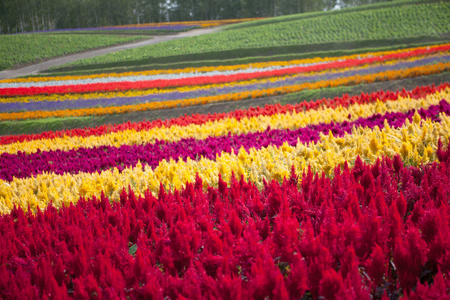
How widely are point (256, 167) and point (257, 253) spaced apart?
2275 millimetres

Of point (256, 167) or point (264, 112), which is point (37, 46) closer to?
point (264, 112)

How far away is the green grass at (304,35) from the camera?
27.3 m

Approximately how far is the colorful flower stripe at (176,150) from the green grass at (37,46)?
24.2 ft

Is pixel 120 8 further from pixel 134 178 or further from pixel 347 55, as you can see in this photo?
pixel 134 178

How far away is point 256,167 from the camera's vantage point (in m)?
4.06

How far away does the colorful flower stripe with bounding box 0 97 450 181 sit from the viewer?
5695 mm

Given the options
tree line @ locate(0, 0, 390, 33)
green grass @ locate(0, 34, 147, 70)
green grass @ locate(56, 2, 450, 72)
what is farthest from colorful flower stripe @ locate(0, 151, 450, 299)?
tree line @ locate(0, 0, 390, 33)

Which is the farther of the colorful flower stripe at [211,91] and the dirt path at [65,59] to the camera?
the dirt path at [65,59]

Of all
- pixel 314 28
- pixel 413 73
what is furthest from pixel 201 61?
pixel 413 73

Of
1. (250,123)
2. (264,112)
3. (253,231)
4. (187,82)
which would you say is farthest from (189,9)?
(253,231)

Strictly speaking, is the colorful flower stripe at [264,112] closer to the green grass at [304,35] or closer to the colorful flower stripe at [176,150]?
the colorful flower stripe at [176,150]

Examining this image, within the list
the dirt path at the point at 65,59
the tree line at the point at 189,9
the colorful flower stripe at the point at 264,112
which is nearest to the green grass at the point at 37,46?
the dirt path at the point at 65,59

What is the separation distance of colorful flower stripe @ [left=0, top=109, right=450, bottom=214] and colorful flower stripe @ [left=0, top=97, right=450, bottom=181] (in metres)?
0.94

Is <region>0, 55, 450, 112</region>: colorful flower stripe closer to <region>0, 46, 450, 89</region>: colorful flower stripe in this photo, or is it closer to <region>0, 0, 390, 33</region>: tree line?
<region>0, 46, 450, 89</region>: colorful flower stripe
